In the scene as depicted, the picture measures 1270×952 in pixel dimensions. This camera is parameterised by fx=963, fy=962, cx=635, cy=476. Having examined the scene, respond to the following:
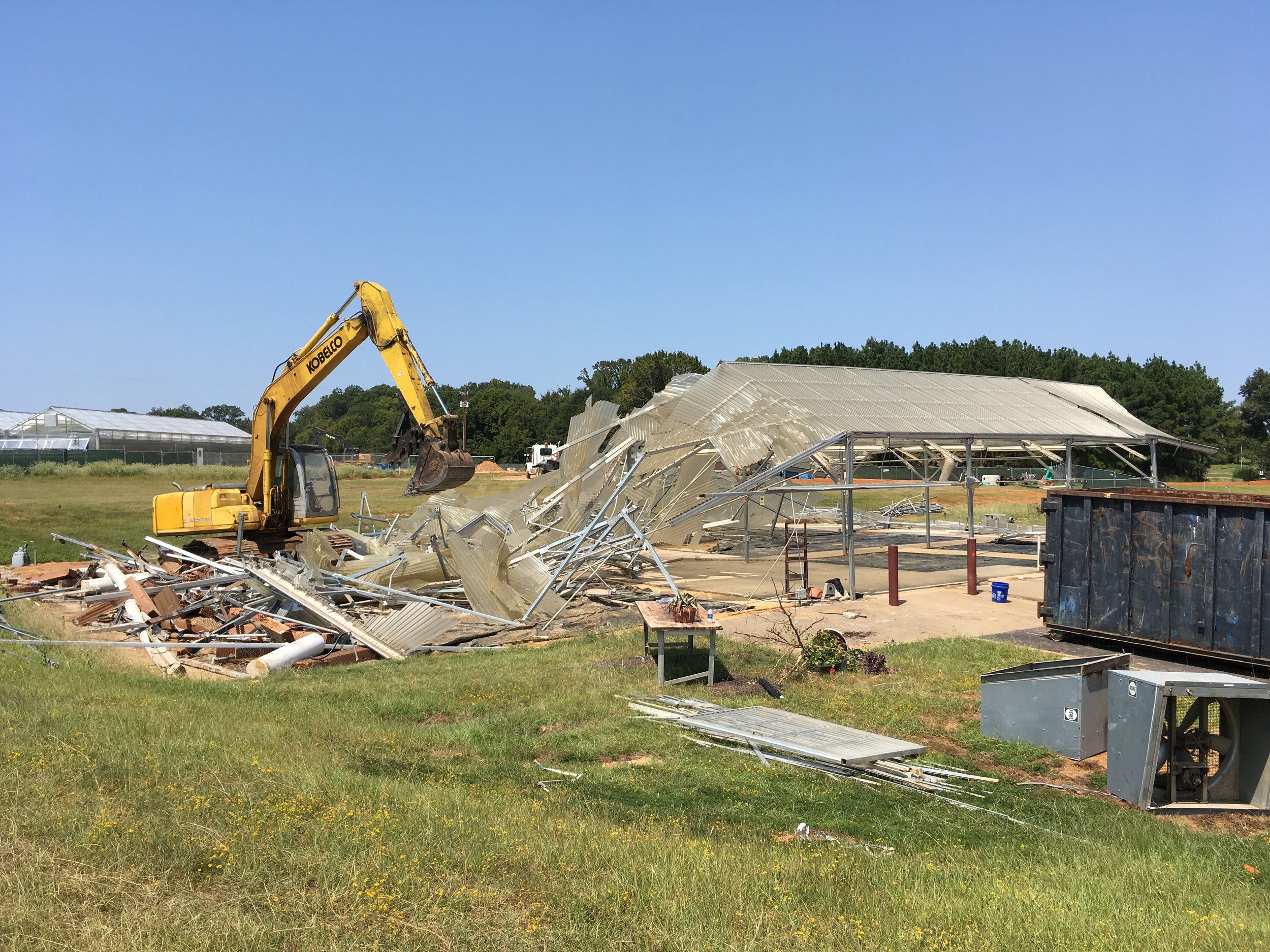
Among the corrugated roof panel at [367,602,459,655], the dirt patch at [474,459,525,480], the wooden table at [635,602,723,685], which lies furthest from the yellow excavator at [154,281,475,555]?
the dirt patch at [474,459,525,480]

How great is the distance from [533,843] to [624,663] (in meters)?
7.21

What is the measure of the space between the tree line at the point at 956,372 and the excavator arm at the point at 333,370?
59.4 ft

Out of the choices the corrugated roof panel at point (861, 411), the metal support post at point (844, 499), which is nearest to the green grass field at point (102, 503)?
the corrugated roof panel at point (861, 411)

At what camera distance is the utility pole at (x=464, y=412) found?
1812 cm

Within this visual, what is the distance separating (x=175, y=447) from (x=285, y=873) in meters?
87.5

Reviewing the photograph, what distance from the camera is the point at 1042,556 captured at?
14.0m

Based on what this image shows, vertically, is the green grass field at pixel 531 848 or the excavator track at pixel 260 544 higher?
the excavator track at pixel 260 544

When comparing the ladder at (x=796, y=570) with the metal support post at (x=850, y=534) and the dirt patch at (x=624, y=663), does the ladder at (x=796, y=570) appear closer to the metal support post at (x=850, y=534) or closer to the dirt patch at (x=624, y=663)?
the metal support post at (x=850, y=534)

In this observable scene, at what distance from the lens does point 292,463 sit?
20641 mm

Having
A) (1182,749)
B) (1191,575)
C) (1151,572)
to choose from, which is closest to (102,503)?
(1151,572)

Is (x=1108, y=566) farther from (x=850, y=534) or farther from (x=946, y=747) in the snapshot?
(x=946, y=747)

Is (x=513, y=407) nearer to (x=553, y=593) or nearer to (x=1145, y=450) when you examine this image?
(x=1145, y=450)

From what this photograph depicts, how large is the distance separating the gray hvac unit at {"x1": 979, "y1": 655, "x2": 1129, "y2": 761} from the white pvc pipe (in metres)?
9.18

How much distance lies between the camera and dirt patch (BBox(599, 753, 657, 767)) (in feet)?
27.3
